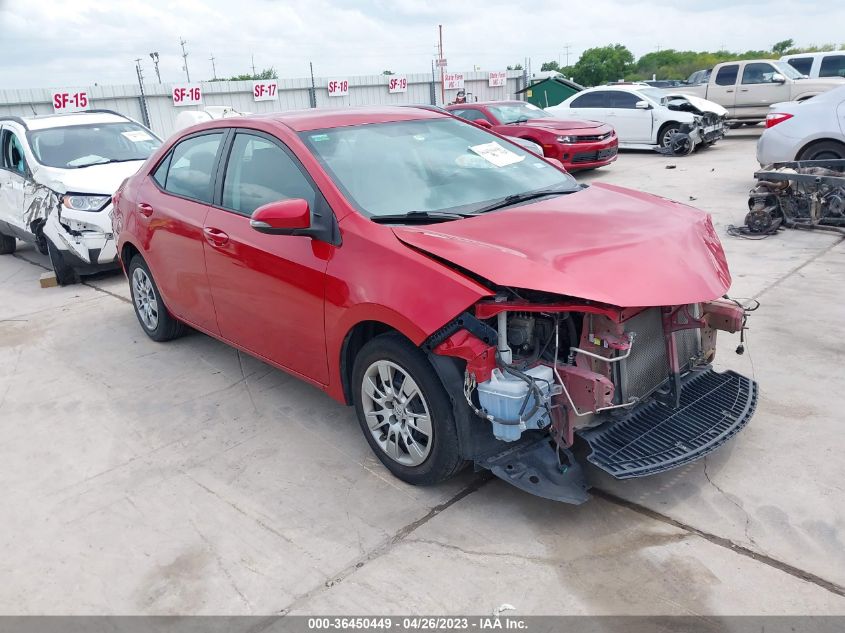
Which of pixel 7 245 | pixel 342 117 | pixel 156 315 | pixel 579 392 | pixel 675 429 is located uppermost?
pixel 342 117

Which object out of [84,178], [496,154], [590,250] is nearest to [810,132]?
[496,154]

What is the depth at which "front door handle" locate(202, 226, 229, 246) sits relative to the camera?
4260mm

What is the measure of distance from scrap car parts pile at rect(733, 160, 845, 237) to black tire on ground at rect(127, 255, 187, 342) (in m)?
6.45

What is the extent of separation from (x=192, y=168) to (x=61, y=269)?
3.92m

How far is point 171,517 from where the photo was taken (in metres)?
3.41

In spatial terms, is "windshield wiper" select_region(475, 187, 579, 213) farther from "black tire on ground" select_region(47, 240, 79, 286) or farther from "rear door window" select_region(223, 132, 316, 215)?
"black tire on ground" select_region(47, 240, 79, 286)

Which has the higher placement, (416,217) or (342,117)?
(342,117)

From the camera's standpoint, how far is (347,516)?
3328mm

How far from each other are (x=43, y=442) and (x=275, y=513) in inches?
72.6

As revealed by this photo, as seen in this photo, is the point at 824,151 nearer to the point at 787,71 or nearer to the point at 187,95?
the point at 787,71

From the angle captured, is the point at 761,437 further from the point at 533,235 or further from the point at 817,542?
the point at 533,235

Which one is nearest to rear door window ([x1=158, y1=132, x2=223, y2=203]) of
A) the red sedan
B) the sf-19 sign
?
the red sedan

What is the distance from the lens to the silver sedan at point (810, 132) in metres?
9.21

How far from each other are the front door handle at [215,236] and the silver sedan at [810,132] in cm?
826
